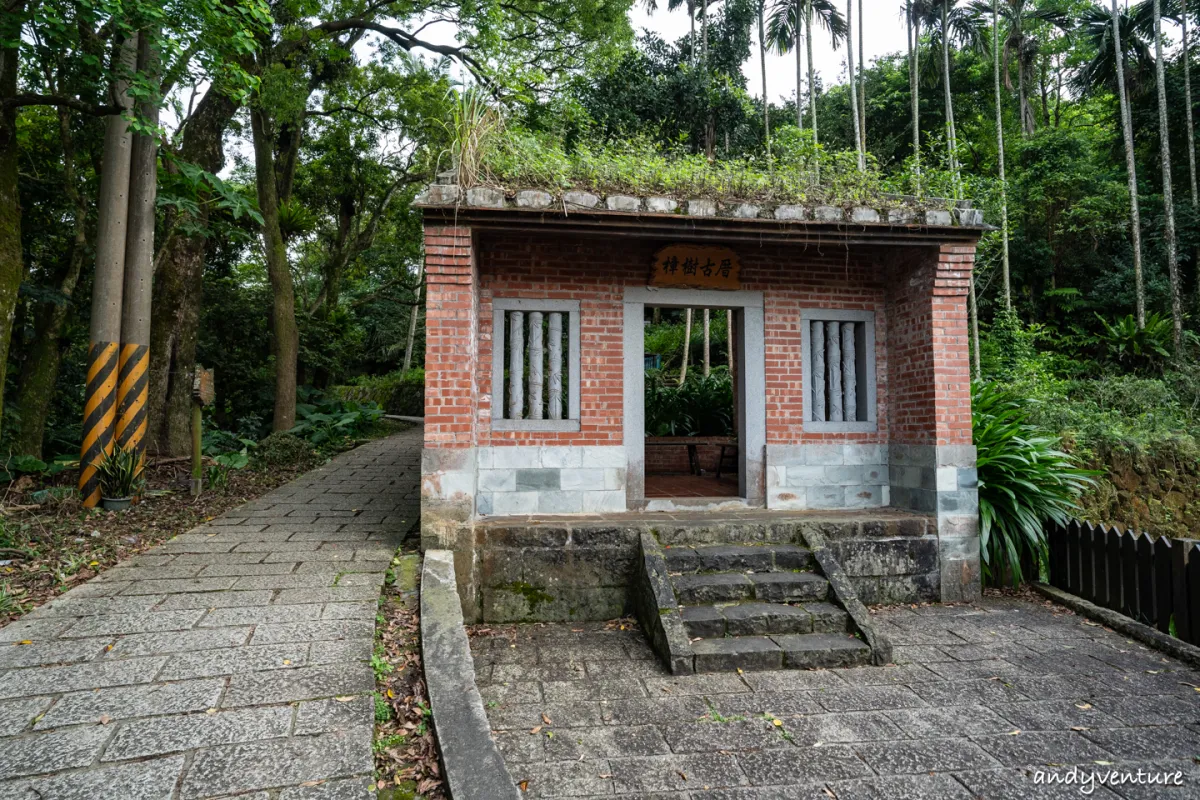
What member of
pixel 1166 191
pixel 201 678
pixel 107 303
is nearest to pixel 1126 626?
pixel 201 678

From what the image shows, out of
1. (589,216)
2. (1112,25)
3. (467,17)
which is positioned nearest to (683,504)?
(589,216)

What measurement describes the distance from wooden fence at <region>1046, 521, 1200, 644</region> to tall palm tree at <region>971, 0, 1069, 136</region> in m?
16.1

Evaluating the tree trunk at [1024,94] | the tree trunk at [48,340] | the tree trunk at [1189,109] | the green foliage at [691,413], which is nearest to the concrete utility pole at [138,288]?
the tree trunk at [48,340]

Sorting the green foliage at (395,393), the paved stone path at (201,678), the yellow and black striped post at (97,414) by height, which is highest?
the green foliage at (395,393)

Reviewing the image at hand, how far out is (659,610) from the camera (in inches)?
169

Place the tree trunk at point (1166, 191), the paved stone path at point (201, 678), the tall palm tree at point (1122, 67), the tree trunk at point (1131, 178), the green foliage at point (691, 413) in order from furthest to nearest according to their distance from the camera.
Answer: the tall palm tree at point (1122, 67), the tree trunk at point (1131, 178), the tree trunk at point (1166, 191), the green foliage at point (691, 413), the paved stone path at point (201, 678)

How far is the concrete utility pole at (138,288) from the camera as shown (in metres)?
6.45

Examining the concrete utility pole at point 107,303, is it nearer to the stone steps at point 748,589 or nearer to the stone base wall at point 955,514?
the stone steps at point 748,589

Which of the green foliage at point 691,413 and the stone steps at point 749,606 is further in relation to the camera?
the green foliage at point 691,413

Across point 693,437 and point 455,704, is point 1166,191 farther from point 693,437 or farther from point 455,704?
point 455,704

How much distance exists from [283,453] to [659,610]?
7649 mm

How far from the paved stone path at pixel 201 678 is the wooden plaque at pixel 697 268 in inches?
136

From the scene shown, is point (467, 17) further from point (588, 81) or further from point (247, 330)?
point (247, 330)

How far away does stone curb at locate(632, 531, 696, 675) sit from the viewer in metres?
3.96
